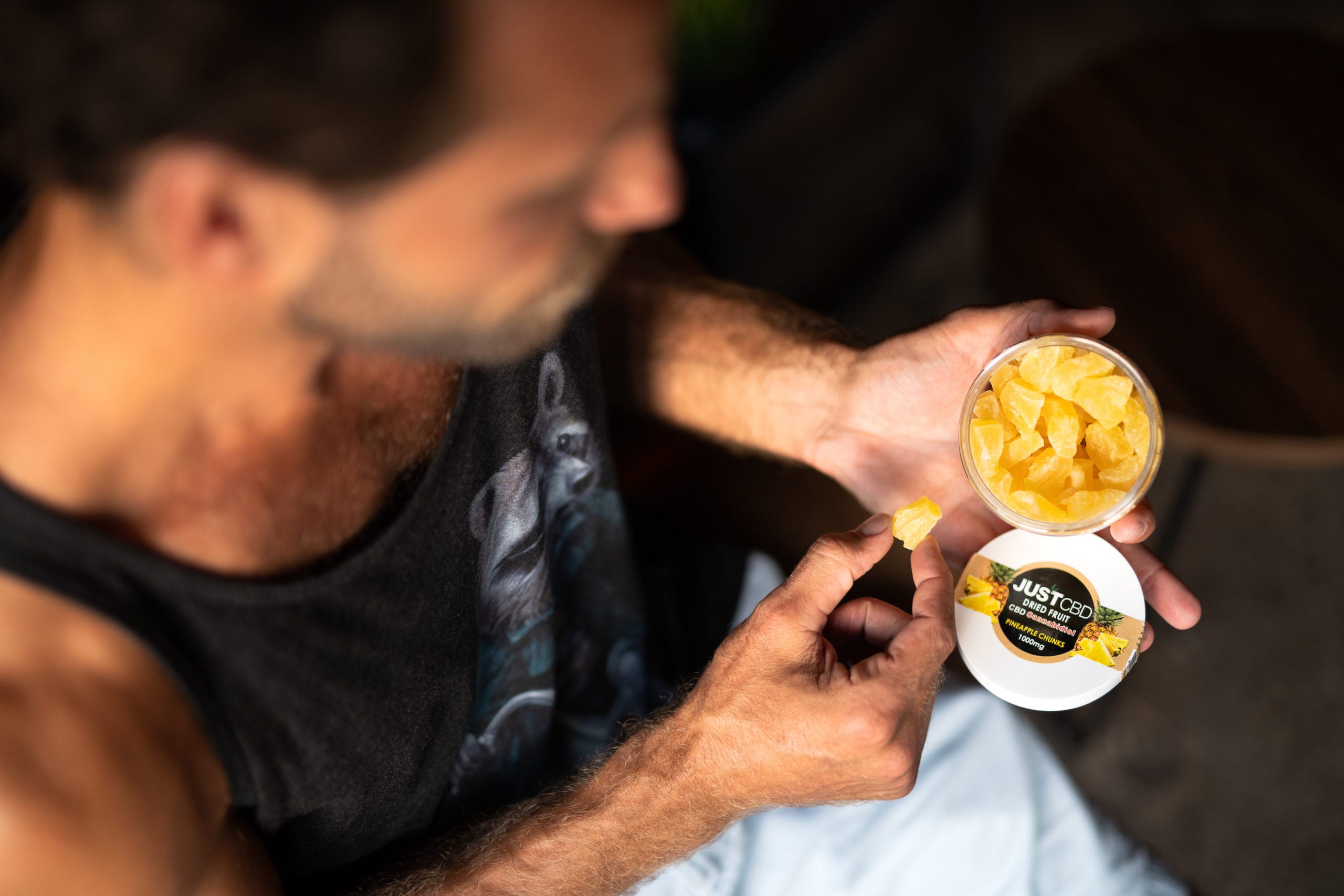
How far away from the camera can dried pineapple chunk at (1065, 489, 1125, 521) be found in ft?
3.33


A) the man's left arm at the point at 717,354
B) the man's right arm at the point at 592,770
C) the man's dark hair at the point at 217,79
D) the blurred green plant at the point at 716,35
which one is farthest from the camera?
the blurred green plant at the point at 716,35

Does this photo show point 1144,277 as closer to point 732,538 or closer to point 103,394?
point 732,538

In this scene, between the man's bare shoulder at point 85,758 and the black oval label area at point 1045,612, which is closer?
the man's bare shoulder at point 85,758

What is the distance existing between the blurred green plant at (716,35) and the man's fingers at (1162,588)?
1.14 m

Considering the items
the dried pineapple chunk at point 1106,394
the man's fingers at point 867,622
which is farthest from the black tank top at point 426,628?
the dried pineapple chunk at point 1106,394

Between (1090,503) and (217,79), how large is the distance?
865 mm

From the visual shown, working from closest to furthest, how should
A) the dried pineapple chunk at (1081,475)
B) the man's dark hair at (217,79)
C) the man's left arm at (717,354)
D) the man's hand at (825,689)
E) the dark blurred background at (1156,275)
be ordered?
1. the man's dark hair at (217,79)
2. the man's hand at (825,689)
3. the dried pineapple chunk at (1081,475)
4. the man's left arm at (717,354)
5. the dark blurred background at (1156,275)

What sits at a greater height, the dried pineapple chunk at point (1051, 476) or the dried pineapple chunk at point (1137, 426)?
the dried pineapple chunk at point (1137, 426)

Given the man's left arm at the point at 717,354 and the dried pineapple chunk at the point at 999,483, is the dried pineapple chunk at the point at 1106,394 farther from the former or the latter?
the man's left arm at the point at 717,354

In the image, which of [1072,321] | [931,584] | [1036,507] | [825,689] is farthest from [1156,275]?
[825,689]

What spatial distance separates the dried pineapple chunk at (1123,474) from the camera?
1.03 meters

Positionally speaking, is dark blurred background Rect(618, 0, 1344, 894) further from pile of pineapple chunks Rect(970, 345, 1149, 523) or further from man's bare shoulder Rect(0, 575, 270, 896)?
man's bare shoulder Rect(0, 575, 270, 896)

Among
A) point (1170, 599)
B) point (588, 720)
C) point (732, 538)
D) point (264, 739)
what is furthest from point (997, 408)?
point (264, 739)

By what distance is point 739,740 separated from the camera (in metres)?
1.00
